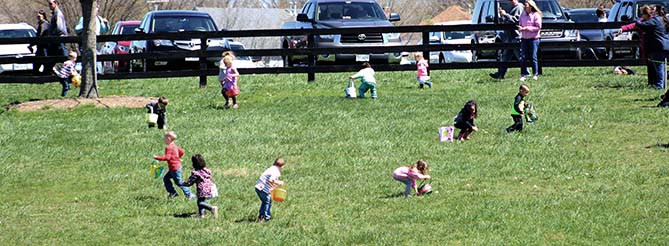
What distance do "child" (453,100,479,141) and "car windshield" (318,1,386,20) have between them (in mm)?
11262

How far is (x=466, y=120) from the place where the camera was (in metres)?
15.8

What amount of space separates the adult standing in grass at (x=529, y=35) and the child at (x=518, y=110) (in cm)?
640

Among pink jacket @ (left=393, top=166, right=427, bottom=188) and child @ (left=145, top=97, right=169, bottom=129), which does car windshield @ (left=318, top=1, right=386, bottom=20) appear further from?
pink jacket @ (left=393, top=166, right=427, bottom=188)

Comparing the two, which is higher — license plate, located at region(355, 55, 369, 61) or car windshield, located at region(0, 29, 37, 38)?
car windshield, located at region(0, 29, 37, 38)

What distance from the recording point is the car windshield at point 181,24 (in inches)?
1071

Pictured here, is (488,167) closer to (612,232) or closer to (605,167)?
(605,167)

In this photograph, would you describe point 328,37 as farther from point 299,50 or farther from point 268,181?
point 268,181

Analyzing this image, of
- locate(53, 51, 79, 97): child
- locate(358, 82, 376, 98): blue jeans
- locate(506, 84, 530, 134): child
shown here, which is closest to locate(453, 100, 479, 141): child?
locate(506, 84, 530, 134): child

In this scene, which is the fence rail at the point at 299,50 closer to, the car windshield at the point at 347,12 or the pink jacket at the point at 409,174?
the car windshield at the point at 347,12

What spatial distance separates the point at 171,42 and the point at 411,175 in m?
14.3

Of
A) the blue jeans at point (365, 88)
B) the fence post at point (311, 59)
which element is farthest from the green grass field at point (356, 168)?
the fence post at point (311, 59)

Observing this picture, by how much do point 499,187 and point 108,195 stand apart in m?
4.39

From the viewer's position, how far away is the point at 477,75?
24.1 meters

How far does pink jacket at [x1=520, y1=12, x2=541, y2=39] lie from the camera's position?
2277 cm
